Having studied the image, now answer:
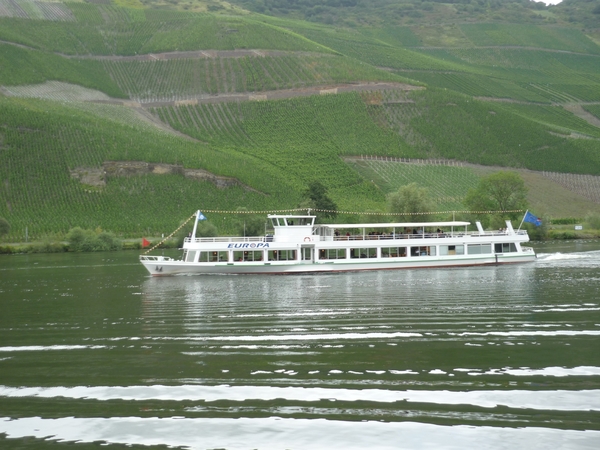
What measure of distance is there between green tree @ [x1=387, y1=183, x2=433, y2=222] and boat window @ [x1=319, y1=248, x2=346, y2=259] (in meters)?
27.6

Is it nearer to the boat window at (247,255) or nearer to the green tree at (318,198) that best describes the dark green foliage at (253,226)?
the green tree at (318,198)

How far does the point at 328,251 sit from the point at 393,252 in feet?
16.7

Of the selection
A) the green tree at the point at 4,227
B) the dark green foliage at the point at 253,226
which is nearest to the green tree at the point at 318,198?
the dark green foliage at the point at 253,226

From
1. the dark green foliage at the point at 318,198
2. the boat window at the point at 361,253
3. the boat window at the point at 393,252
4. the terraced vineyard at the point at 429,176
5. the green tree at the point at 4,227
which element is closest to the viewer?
the boat window at the point at 361,253

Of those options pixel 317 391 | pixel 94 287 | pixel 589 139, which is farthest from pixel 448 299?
pixel 589 139

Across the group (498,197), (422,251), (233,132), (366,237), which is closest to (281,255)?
Result: (366,237)

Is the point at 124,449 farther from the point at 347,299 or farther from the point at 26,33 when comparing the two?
the point at 26,33

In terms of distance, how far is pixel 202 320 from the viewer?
32688mm

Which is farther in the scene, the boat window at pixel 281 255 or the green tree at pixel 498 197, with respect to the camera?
the green tree at pixel 498 197

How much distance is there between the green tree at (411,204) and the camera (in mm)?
87688

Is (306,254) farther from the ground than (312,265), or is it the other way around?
(306,254)

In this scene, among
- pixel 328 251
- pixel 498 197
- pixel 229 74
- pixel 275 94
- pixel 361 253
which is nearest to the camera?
pixel 328 251

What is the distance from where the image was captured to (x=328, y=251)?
59.3 meters

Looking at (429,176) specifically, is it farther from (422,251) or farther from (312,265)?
(312,265)
